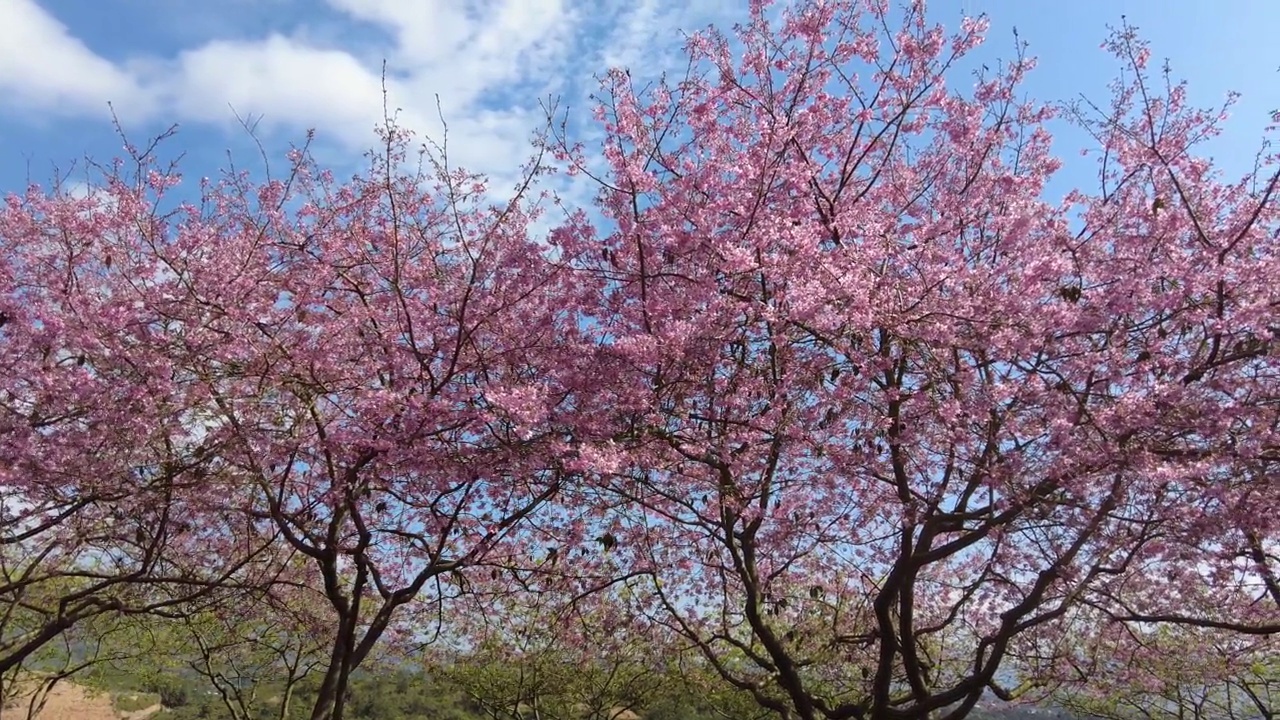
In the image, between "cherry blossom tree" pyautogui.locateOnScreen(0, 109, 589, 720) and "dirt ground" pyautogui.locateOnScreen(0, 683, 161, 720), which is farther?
"dirt ground" pyautogui.locateOnScreen(0, 683, 161, 720)

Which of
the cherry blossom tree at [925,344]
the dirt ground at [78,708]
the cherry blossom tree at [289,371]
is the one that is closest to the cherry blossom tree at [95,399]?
the cherry blossom tree at [289,371]

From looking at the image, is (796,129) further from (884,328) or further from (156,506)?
(156,506)

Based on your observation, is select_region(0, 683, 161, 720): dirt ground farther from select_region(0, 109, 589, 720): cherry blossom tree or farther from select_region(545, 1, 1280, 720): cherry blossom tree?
select_region(545, 1, 1280, 720): cherry blossom tree

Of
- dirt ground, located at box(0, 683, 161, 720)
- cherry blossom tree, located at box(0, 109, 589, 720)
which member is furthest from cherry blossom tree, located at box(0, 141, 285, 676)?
dirt ground, located at box(0, 683, 161, 720)

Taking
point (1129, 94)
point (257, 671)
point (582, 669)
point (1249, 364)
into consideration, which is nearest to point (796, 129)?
point (1129, 94)

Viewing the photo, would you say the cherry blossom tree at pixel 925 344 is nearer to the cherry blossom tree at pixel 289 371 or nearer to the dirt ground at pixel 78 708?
the cherry blossom tree at pixel 289 371

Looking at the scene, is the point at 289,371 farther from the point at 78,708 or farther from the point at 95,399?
the point at 78,708

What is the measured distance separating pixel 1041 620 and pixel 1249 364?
2.12 metres

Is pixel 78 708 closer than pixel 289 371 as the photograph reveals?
No

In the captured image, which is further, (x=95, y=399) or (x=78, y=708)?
(x=78, y=708)

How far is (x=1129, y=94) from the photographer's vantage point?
6492mm

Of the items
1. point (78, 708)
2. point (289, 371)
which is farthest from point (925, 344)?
point (78, 708)

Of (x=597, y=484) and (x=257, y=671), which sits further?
(x=257, y=671)

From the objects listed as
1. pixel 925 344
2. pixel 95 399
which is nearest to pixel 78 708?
pixel 95 399
